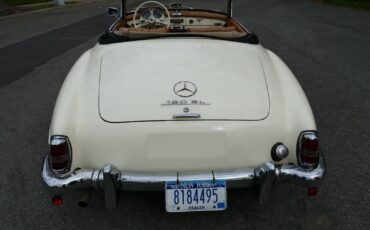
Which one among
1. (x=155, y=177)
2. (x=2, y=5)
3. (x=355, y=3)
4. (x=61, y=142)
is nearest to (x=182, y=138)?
(x=155, y=177)

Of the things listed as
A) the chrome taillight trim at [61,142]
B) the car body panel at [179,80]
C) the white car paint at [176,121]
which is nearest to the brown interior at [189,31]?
the car body panel at [179,80]

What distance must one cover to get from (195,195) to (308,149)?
2.49ft

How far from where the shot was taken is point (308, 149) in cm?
216

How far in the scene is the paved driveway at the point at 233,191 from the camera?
2477mm

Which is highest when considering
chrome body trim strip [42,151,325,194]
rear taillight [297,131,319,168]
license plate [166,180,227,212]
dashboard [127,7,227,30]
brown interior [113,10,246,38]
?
dashboard [127,7,227,30]

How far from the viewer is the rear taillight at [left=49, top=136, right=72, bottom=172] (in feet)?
6.85

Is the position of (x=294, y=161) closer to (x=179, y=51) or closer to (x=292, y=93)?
(x=292, y=93)

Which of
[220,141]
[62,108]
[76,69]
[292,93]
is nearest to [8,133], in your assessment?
[76,69]

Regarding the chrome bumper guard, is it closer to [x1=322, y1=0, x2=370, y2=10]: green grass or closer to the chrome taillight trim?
the chrome taillight trim

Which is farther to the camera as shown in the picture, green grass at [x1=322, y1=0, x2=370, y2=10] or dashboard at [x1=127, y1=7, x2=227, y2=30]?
green grass at [x1=322, y1=0, x2=370, y2=10]

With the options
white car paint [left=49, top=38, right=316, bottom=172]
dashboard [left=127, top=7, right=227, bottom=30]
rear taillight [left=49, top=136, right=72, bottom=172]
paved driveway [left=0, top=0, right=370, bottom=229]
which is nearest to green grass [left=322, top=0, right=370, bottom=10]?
paved driveway [left=0, top=0, right=370, bottom=229]

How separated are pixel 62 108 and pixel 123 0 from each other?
1770mm

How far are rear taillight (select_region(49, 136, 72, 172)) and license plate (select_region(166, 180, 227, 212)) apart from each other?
2.09 feet

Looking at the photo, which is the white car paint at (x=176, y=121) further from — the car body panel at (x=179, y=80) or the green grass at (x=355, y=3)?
the green grass at (x=355, y=3)
